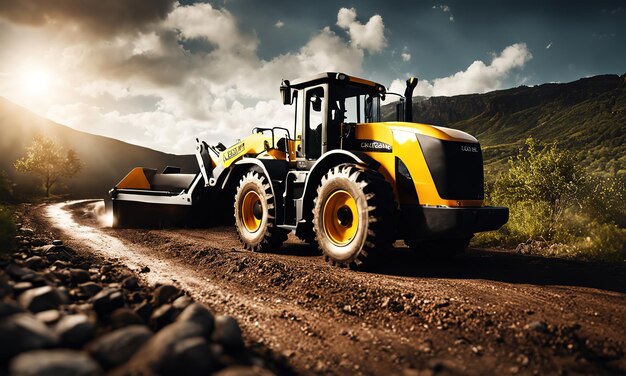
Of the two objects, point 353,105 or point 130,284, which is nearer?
point 130,284

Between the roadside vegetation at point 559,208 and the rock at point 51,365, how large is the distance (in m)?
7.91

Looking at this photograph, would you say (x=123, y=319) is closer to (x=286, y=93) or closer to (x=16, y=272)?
(x=16, y=272)

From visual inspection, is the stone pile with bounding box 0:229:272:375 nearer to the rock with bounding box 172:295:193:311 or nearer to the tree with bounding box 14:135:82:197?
the rock with bounding box 172:295:193:311

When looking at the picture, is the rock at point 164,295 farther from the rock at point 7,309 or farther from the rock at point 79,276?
the rock at point 7,309

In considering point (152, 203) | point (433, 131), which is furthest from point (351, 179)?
point (152, 203)

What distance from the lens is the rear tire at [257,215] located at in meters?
7.54

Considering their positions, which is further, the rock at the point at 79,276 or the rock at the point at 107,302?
the rock at the point at 79,276

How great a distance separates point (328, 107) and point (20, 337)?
222 inches

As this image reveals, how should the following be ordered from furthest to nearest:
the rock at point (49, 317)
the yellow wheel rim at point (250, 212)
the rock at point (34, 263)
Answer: the yellow wheel rim at point (250, 212) → the rock at point (34, 263) → the rock at point (49, 317)

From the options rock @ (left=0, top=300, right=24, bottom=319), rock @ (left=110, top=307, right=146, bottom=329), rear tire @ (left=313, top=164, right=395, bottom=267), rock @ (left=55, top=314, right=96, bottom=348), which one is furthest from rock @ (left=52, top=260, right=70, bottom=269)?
rear tire @ (left=313, top=164, right=395, bottom=267)

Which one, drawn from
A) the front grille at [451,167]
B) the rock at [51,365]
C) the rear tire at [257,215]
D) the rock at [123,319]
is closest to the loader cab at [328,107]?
the rear tire at [257,215]

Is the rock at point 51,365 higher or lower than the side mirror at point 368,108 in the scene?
lower

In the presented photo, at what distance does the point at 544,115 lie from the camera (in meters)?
131

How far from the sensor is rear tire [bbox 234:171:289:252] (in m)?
7.54
